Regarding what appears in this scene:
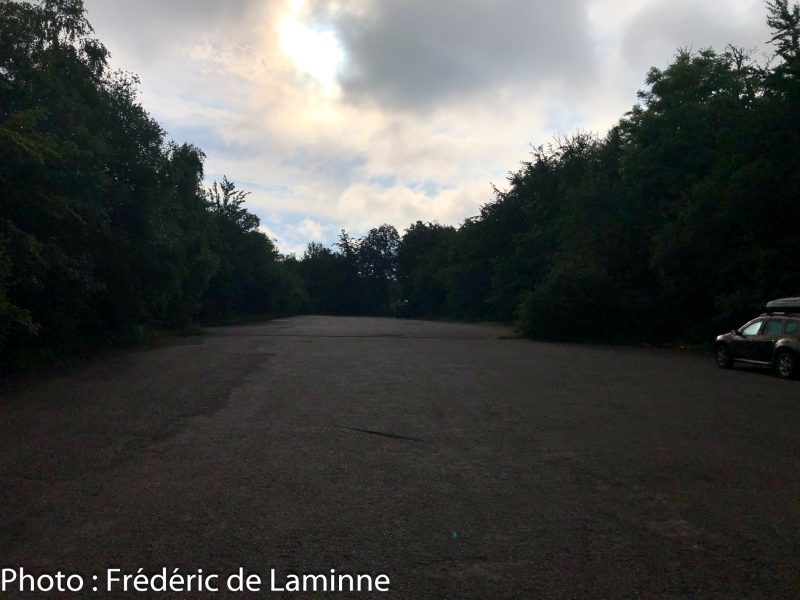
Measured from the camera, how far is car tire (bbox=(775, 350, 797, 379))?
1602cm

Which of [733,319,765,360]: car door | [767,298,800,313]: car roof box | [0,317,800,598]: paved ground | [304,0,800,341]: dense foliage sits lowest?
[0,317,800,598]: paved ground

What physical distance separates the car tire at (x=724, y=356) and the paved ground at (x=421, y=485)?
5301 mm

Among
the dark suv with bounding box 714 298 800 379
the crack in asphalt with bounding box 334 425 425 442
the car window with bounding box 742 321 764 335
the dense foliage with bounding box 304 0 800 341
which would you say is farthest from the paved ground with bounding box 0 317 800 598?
the dense foliage with bounding box 304 0 800 341

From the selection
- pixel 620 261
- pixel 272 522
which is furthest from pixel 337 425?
pixel 620 261

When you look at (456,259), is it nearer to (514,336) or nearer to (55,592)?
(514,336)

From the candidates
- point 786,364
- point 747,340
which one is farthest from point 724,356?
point 786,364

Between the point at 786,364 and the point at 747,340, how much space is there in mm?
1796

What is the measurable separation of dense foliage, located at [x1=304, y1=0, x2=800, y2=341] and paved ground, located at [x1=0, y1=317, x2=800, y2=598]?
39.8 ft

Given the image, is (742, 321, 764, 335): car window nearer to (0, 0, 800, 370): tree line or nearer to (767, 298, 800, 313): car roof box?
(767, 298, 800, 313): car roof box

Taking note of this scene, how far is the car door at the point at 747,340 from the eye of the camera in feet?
58.4

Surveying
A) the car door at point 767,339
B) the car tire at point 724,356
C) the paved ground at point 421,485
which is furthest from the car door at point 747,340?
the paved ground at point 421,485

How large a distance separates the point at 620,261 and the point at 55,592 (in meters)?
32.2

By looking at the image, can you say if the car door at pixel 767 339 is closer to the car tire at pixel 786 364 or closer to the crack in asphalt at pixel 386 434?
the car tire at pixel 786 364

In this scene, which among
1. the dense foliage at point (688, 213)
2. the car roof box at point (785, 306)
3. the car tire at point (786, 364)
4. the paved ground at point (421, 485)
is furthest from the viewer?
the dense foliage at point (688, 213)
